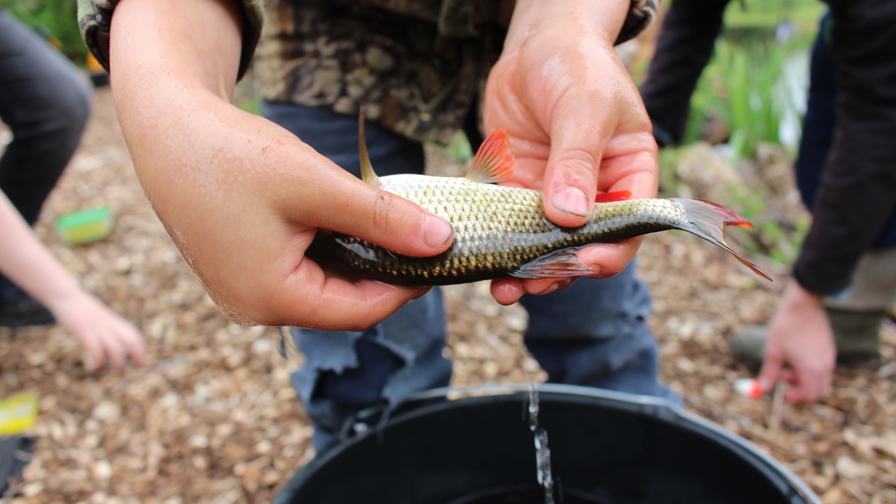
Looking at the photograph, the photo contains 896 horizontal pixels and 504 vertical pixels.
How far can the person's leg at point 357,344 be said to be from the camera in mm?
2057

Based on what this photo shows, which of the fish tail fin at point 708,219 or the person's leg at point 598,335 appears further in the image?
the person's leg at point 598,335

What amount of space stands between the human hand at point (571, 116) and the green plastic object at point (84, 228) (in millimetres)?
3893

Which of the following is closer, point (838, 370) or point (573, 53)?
point (573, 53)

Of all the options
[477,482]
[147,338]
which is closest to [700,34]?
[477,482]

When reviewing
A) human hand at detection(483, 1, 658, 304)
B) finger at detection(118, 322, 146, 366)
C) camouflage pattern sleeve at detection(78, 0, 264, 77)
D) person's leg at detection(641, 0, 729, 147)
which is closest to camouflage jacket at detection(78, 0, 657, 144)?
human hand at detection(483, 1, 658, 304)

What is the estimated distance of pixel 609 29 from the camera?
176cm

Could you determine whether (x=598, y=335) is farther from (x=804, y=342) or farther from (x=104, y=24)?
(x=104, y=24)

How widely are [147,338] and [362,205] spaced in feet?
9.59

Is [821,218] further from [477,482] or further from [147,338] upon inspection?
[147,338]

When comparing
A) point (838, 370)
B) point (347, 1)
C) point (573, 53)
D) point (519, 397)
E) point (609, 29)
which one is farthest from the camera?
point (838, 370)

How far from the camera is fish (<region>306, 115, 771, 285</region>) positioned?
1.51m

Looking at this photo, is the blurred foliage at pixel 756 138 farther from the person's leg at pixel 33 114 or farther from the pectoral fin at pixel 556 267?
the person's leg at pixel 33 114

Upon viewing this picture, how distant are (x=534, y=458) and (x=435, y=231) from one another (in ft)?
4.43

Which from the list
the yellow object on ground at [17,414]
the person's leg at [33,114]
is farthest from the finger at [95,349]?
the person's leg at [33,114]
